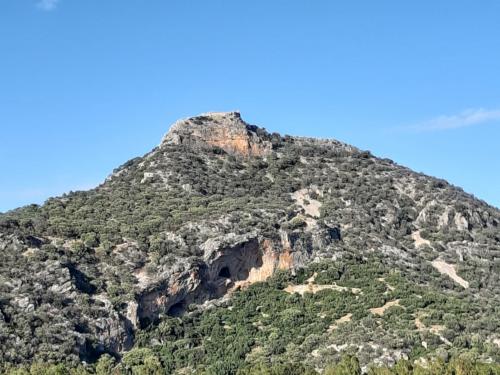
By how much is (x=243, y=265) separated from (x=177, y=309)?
918 centimetres

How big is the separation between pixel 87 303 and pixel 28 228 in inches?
602

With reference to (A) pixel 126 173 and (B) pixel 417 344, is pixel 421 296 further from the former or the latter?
(A) pixel 126 173

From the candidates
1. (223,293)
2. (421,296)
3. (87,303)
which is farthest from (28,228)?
(421,296)

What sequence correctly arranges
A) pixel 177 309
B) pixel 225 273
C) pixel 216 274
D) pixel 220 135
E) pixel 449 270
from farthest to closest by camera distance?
1. pixel 220 135
2. pixel 449 270
3. pixel 225 273
4. pixel 216 274
5. pixel 177 309

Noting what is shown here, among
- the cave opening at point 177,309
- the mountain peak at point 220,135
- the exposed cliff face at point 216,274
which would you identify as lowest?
the cave opening at point 177,309

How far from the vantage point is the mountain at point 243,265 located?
66375 millimetres

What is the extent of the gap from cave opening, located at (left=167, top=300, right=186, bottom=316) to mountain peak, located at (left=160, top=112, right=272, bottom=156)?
35436 mm

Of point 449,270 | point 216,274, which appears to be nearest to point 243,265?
point 216,274

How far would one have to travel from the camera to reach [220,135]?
4311 inches

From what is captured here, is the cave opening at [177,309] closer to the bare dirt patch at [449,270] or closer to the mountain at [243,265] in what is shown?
the mountain at [243,265]

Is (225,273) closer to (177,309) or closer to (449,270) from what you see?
(177,309)

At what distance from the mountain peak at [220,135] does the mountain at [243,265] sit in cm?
22

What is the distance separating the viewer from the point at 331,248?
86312 mm


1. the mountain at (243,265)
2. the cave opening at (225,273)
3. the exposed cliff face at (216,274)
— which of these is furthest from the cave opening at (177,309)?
the cave opening at (225,273)
